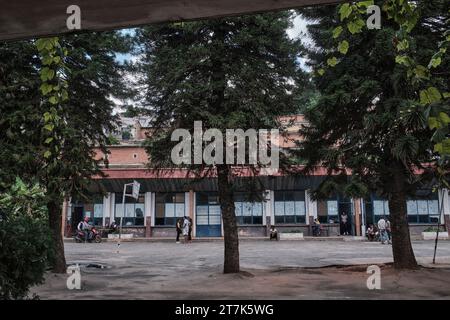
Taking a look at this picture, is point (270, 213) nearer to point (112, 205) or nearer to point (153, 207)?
point (153, 207)

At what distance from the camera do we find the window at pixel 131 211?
36.6 meters

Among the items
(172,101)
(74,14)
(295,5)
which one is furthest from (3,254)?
(172,101)

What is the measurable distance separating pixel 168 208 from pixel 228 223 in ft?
75.9

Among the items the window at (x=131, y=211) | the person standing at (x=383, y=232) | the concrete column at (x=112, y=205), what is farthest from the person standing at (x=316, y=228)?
the concrete column at (x=112, y=205)

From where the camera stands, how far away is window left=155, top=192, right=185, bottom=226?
120 feet

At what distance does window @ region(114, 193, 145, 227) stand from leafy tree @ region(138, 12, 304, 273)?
22882 millimetres

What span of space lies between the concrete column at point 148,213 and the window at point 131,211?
1.11 ft

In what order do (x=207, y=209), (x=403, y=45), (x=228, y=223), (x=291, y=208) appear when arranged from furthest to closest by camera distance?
(x=207, y=209) → (x=291, y=208) → (x=228, y=223) → (x=403, y=45)

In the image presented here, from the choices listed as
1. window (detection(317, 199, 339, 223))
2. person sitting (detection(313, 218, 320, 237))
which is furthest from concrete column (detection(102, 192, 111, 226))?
window (detection(317, 199, 339, 223))

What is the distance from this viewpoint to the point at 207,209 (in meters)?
36.6

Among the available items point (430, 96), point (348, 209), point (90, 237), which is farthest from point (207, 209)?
point (430, 96)

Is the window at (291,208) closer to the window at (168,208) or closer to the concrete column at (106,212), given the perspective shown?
the window at (168,208)

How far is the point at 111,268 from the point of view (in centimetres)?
1638

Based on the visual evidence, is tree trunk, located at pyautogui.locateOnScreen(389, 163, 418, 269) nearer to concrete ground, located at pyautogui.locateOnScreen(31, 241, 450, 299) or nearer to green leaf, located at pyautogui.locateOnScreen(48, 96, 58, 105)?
concrete ground, located at pyautogui.locateOnScreen(31, 241, 450, 299)
